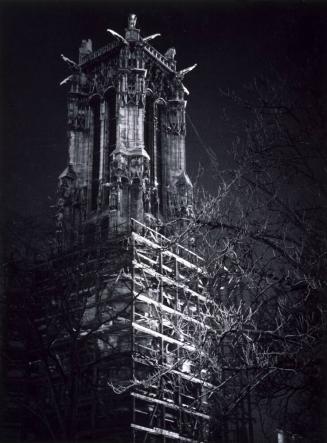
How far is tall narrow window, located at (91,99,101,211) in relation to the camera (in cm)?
3671

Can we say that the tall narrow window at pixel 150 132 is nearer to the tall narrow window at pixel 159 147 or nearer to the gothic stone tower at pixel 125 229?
the gothic stone tower at pixel 125 229

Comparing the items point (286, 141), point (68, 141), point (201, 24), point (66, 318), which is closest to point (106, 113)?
point (68, 141)

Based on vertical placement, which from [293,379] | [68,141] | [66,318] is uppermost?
[68,141]

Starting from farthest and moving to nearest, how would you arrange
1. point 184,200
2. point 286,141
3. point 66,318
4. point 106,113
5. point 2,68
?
point 106,113, point 184,200, point 66,318, point 2,68, point 286,141

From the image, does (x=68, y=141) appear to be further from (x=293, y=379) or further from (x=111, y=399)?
(x=293, y=379)

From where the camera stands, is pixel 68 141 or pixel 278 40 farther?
pixel 68 141

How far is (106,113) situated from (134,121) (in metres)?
3.25

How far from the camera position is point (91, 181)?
3716 cm

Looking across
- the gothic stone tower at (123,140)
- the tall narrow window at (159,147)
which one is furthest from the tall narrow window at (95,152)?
the tall narrow window at (159,147)

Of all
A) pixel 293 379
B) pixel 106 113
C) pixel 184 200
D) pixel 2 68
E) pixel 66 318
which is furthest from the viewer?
pixel 106 113

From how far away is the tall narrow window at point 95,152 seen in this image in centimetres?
3671

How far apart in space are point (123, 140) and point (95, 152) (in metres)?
3.03

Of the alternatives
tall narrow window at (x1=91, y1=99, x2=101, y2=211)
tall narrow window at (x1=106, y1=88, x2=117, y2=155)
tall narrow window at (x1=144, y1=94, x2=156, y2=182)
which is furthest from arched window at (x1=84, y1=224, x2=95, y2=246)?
tall narrow window at (x1=106, y1=88, x2=117, y2=155)

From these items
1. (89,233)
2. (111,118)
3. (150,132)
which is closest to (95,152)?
(111,118)
